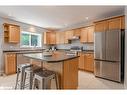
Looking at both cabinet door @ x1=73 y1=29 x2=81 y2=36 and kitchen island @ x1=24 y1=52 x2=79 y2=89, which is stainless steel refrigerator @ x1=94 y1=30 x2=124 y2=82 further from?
cabinet door @ x1=73 y1=29 x2=81 y2=36

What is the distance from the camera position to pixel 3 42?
4312 millimetres

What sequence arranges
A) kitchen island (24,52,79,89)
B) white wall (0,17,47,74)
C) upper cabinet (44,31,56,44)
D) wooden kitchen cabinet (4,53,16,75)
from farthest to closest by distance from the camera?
upper cabinet (44,31,56,44) → white wall (0,17,47,74) → wooden kitchen cabinet (4,53,16,75) → kitchen island (24,52,79,89)

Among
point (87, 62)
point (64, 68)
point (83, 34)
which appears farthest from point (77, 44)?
point (64, 68)

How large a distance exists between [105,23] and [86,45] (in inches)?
69.9

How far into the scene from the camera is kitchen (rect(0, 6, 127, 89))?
2.63m

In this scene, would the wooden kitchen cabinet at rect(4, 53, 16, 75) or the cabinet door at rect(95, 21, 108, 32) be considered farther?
the wooden kitchen cabinet at rect(4, 53, 16, 75)

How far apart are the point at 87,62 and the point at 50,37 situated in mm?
3261

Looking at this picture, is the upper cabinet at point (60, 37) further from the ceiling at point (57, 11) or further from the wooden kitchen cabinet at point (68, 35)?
the ceiling at point (57, 11)

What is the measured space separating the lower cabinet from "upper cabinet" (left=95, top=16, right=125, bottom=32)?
1185 mm

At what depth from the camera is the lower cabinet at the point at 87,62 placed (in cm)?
428

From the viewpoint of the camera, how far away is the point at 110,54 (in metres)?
3.32

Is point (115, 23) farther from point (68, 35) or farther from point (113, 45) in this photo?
point (68, 35)

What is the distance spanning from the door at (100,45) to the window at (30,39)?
3.77 metres

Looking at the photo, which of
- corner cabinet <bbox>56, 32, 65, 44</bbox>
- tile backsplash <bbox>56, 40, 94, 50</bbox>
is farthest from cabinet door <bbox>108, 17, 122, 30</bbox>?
corner cabinet <bbox>56, 32, 65, 44</bbox>
